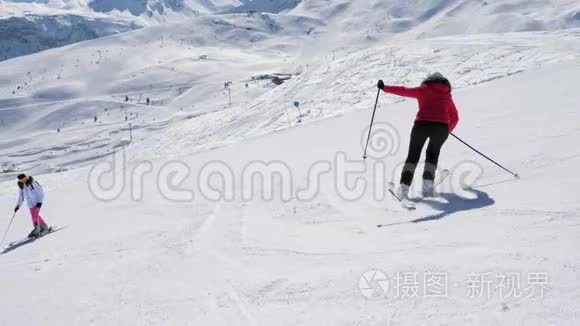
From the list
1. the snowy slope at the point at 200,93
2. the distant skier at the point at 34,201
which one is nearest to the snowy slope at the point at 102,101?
the snowy slope at the point at 200,93

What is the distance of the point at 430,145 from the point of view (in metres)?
6.69

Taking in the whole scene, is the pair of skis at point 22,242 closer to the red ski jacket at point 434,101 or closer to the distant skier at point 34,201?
the distant skier at point 34,201

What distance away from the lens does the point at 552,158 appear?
691cm

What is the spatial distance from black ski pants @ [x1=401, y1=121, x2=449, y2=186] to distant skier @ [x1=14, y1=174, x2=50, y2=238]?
285 inches

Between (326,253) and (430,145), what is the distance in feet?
9.53

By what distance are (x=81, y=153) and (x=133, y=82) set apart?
266 ft

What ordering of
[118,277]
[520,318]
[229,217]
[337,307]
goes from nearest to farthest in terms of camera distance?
[520,318]
[337,307]
[118,277]
[229,217]

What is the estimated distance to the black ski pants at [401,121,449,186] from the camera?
655 cm

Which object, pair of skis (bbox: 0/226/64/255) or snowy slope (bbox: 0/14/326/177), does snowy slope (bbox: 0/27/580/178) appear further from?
pair of skis (bbox: 0/226/64/255)

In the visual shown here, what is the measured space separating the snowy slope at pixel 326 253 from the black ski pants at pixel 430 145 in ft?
1.54


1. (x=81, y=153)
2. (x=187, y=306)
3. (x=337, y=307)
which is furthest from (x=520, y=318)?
(x=81, y=153)

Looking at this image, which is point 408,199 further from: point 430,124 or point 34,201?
point 34,201

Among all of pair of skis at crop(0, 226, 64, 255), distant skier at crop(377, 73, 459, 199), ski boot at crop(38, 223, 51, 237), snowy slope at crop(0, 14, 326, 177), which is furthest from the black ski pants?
snowy slope at crop(0, 14, 326, 177)

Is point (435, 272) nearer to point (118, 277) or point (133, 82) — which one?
point (118, 277)
